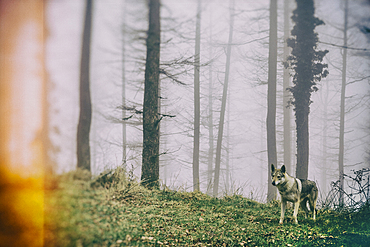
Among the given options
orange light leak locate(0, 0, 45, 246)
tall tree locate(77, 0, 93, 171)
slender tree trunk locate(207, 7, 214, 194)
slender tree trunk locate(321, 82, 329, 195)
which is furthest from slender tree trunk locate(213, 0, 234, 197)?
orange light leak locate(0, 0, 45, 246)

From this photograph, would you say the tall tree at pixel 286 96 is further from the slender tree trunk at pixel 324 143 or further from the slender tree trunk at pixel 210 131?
the slender tree trunk at pixel 210 131

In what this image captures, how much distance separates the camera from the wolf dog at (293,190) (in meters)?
3.39

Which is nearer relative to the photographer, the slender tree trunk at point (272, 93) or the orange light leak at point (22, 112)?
the orange light leak at point (22, 112)

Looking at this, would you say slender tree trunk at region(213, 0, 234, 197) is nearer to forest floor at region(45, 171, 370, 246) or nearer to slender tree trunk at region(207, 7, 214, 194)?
slender tree trunk at region(207, 7, 214, 194)

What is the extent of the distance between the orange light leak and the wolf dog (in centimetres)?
298

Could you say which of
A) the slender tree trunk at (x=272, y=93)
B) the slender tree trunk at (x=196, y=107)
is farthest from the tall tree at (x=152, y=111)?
the slender tree trunk at (x=272, y=93)

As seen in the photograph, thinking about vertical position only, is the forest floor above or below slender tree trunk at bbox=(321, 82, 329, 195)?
below

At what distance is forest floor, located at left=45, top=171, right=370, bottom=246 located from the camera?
2336 millimetres

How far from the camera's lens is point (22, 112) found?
246cm

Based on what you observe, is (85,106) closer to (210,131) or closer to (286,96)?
(210,131)

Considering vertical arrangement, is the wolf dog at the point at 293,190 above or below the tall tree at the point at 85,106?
below

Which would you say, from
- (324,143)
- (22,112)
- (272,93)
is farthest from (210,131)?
(22,112)

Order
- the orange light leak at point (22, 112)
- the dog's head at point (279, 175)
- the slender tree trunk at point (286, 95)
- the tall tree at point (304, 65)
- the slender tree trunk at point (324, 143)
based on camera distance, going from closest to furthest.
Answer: the orange light leak at point (22, 112) → the dog's head at point (279, 175) → the tall tree at point (304, 65) → the slender tree trunk at point (286, 95) → the slender tree trunk at point (324, 143)

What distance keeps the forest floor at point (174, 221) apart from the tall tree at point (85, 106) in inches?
11.1
